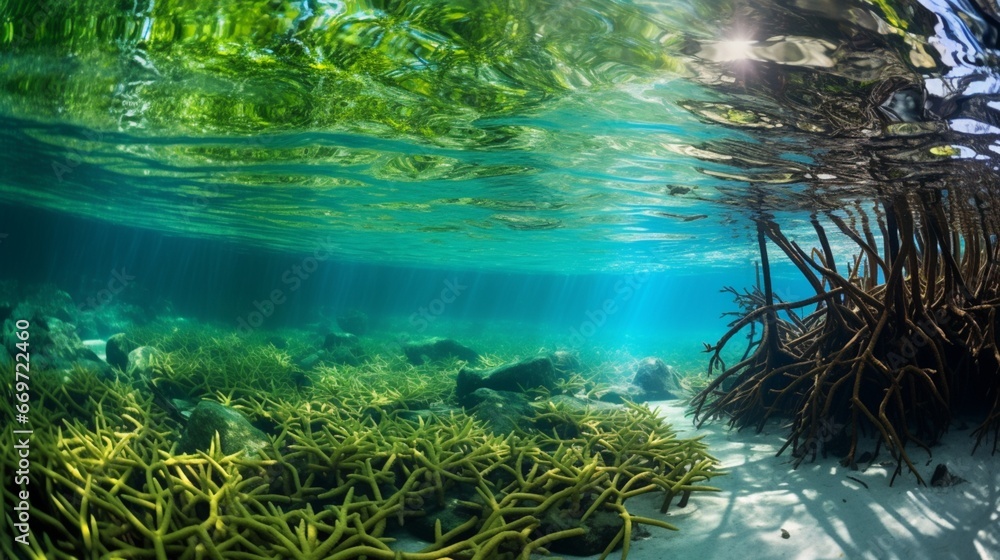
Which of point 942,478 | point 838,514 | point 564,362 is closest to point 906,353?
point 942,478

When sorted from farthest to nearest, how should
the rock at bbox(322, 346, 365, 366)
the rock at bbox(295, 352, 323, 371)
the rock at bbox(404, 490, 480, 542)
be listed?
the rock at bbox(322, 346, 365, 366), the rock at bbox(295, 352, 323, 371), the rock at bbox(404, 490, 480, 542)

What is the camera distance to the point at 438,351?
21.5 meters

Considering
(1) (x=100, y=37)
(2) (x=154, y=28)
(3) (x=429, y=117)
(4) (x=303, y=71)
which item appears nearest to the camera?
(2) (x=154, y=28)

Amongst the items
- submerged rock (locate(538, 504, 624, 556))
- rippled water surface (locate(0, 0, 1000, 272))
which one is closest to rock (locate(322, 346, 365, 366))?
rippled water surface (locate(0, 0, 1000, 272))

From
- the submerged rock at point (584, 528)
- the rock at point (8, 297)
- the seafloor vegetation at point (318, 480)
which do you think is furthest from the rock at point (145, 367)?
the submerged rock at point (584, 528)

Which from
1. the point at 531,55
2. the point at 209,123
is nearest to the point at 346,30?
the point at 531,55

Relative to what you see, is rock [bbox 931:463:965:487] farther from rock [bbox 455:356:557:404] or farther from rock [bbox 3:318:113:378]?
rock [bbox 3:318:113:378]

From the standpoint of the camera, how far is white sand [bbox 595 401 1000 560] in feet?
15.2

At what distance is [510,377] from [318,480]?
7031mm

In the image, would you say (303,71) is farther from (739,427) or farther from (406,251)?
(406,251)

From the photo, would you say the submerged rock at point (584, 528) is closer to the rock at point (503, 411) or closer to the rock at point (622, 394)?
the rock at point (503, 411)

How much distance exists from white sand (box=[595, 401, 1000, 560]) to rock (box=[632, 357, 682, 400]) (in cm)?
946

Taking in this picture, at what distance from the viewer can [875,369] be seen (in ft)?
22.0

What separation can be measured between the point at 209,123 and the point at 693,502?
13184 mm
